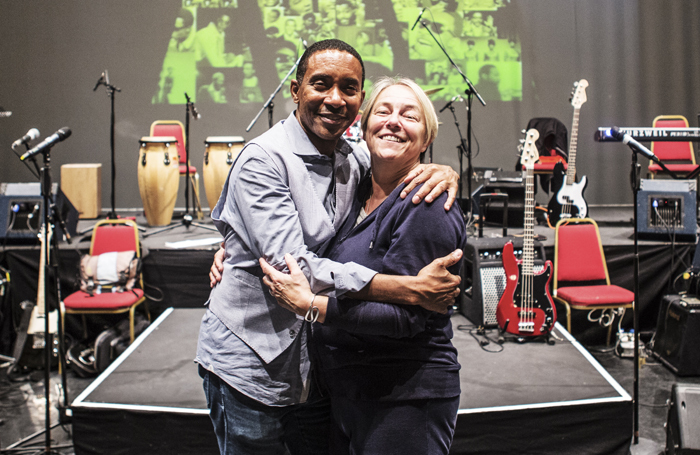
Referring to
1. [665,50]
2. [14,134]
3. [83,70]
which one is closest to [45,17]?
[83,70]

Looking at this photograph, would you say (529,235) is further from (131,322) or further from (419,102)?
(131,322)

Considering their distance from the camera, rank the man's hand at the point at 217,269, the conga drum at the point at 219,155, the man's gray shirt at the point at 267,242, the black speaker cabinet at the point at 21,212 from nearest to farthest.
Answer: the man's gray shirt at the point at 267,242
the man's hand at the point at 217,269
the black speaker cabinet at the point at 21,212
the conga drum at the point at 219,155

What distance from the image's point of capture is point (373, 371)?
4.34 feet

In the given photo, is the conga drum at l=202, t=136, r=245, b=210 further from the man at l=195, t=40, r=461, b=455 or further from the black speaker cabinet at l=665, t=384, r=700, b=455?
the black speaker cabinet at l=665, t=384, r=700, b=455

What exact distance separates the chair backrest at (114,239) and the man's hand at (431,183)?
3155mm

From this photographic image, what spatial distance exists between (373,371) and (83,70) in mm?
7323

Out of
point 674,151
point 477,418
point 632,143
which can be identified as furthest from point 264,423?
point 674,151

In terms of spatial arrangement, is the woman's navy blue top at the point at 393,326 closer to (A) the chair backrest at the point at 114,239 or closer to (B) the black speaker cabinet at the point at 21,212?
(A) the chair backrest at the point at 114,239

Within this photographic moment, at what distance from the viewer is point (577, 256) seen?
3.99 meters

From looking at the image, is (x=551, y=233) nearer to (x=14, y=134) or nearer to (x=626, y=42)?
(x=626, y=42)

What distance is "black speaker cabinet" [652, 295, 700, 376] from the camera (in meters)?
3.59

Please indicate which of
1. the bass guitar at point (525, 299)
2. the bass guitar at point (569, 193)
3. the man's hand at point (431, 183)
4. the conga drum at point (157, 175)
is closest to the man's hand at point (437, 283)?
the man's hand at point (431, 183)

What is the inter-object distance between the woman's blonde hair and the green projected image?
5859mm

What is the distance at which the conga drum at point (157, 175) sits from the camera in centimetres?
542
